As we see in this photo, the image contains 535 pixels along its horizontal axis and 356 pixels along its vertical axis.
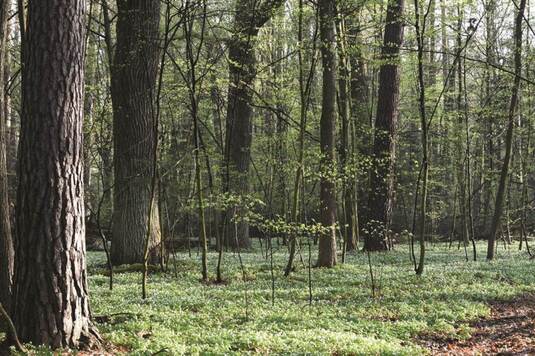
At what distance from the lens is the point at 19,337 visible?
557cm

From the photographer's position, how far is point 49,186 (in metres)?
5.52

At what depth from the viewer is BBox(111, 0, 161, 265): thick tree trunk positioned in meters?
14.0

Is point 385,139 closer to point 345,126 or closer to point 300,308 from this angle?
point 345,126

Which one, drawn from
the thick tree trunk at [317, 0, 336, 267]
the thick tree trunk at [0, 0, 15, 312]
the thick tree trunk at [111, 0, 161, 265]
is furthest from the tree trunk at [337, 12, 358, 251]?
the thick tree trunk at [0, 0, 15, 312]

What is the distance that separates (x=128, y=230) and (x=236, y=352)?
28.1ft

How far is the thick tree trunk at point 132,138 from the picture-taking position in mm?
14000

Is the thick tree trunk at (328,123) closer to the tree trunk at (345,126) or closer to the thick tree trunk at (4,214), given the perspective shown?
the tree trunk at (345,126)

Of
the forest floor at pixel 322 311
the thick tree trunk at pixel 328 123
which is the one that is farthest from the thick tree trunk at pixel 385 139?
the thick tree trunk at pixel 328 123

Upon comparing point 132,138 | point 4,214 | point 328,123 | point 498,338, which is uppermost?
point 328,123

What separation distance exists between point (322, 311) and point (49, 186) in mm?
5630

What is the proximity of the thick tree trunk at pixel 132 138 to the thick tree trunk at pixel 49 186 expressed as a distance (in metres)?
8.20

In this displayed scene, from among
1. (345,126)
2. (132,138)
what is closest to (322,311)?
(132,138)

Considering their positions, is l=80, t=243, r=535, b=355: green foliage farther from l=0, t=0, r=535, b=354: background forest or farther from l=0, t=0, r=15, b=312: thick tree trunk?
l=0, t=0, r=15, b=312: thick tree trunk

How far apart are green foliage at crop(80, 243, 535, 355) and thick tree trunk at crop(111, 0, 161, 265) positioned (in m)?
1.34
